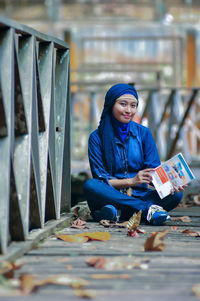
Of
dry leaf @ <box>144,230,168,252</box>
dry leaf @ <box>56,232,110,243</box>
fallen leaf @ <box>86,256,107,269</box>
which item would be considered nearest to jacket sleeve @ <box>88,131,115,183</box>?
dry leaf @ <box>56,232,110,243</box>

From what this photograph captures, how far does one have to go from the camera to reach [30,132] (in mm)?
2463

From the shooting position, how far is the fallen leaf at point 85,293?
1.67 metres

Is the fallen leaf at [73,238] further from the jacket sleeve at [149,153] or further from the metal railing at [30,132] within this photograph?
the jacket sleeve at [149,153]

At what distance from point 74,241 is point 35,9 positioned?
1003 centimetres

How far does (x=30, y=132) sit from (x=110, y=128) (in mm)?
1019

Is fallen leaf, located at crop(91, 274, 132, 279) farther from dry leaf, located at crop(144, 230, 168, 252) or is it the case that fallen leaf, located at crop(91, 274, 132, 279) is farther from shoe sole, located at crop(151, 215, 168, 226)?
shoe sole, located at crop(151, 215, 168, 226)

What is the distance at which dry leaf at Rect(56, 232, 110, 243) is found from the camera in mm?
2635

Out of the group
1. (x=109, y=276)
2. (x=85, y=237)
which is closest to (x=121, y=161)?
(x=85, y=237)

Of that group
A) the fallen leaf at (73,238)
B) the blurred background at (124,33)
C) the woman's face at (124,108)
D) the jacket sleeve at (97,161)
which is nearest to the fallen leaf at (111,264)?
the fallen leaf at (73,238)

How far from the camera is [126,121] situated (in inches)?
132

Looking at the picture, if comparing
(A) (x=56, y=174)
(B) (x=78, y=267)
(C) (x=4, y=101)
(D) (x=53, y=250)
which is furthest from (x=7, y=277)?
(A) (x=56, y=174)

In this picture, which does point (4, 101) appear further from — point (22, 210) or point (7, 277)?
point (7, 277)

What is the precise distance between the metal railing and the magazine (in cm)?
53

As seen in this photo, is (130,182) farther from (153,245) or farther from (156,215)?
(153,245)
